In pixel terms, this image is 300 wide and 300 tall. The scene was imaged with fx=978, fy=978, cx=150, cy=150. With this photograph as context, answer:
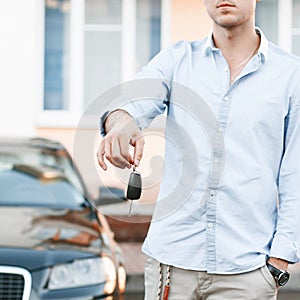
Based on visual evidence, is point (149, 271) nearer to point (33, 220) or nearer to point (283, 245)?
point (283, 245)

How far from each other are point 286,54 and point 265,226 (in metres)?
0.57

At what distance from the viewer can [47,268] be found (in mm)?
5422

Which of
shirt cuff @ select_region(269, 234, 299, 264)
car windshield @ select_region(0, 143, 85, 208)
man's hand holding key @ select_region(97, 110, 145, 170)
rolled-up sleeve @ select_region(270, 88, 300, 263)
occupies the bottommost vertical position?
car windshield @ select_region(0, 143, 85, 208)

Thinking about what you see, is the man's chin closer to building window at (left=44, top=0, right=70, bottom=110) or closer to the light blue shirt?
the light blue shirt

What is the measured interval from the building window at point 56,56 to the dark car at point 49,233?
577 cm

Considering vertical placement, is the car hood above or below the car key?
below

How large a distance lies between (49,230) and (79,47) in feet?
24.1

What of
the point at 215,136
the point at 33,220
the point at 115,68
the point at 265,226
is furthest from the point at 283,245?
the point at 115,68

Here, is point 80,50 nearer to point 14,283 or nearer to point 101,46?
point 101,46

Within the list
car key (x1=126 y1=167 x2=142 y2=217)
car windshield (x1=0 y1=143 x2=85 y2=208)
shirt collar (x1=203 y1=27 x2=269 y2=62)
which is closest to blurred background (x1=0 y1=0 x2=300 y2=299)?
car windshield (x1=0 y1=143 x2=85 y2=208)

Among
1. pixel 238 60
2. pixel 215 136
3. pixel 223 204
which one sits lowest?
pixel 223 204

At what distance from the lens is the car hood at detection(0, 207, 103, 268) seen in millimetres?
5660

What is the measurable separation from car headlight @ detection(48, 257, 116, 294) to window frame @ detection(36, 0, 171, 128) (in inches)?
293

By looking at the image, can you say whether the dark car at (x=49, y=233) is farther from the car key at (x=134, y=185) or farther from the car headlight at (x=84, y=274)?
the car key at (x=134, y=185)
